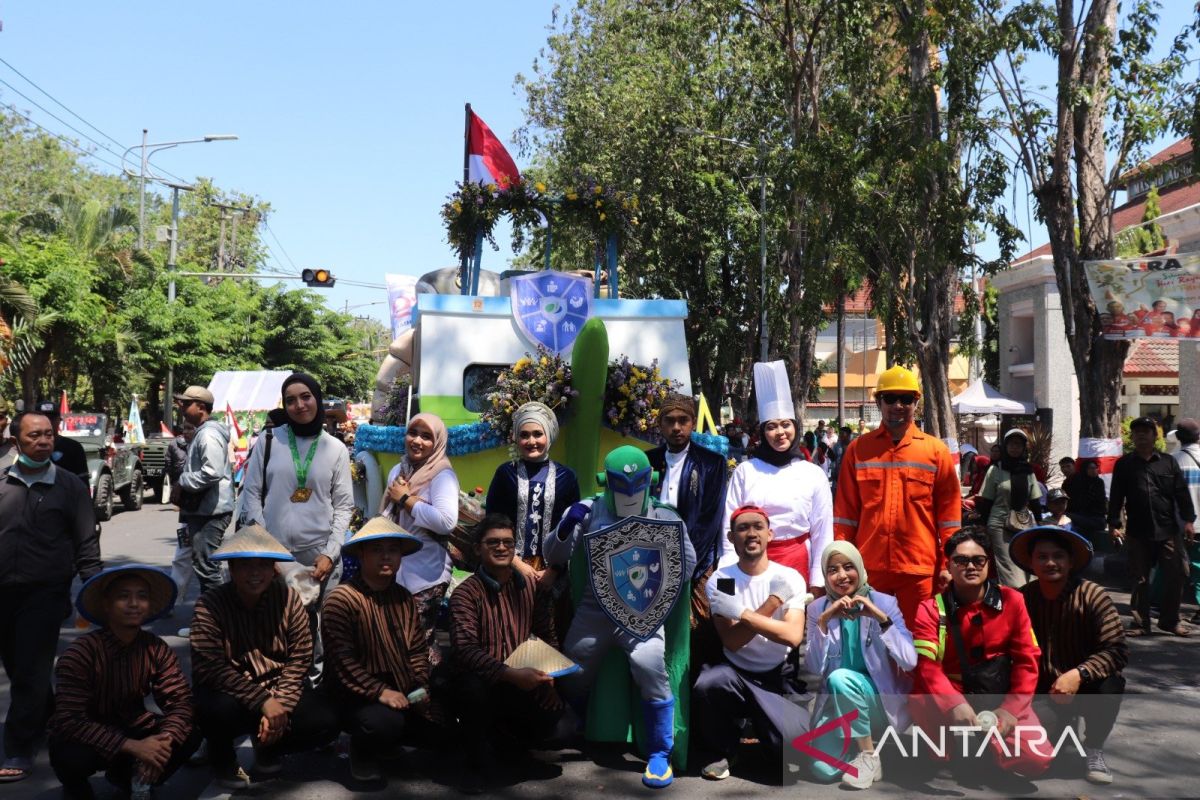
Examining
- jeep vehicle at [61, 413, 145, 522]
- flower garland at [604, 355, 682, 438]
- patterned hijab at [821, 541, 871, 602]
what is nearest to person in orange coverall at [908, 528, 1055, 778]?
patterned hijab at [821, 541, 871, 602]

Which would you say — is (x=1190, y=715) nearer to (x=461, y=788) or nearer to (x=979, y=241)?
(x=461, y=788)

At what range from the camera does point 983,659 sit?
5.68m

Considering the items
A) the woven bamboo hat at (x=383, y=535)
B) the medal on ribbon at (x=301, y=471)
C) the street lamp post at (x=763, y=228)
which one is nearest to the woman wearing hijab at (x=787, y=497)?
the woven bamboo hat at (x=383, y=535)

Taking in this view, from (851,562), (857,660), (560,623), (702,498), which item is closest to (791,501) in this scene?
(702,498)

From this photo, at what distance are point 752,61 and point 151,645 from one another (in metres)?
22.2

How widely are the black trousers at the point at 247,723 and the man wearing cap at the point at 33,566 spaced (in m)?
1.10

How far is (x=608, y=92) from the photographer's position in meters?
29.3

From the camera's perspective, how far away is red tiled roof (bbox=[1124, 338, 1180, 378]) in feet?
87.4

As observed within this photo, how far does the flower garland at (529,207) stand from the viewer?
10.5 m

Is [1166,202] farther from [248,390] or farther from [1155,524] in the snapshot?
[1155,524]

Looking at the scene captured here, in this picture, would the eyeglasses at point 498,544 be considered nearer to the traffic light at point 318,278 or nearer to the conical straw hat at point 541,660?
the conical straw hat at point 541,660

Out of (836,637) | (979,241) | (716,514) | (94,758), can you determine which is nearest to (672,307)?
(716,514)

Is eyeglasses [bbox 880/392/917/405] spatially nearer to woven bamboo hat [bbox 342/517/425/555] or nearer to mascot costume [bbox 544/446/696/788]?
mascot costume [bbox 544/446/696/788]

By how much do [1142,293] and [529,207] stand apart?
23.2 ft
